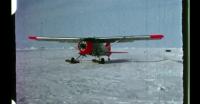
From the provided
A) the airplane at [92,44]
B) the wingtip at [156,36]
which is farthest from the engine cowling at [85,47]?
the wingtip at [156,36]

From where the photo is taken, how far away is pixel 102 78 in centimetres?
224

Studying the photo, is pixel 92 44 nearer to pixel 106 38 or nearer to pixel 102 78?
pixel 106 38

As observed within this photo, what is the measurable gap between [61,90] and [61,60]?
0.68 feet

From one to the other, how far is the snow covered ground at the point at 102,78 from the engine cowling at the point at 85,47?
49 millimetres

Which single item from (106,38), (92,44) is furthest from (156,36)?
(92,44)

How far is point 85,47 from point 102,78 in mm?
260

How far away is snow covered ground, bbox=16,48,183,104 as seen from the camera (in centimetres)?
205

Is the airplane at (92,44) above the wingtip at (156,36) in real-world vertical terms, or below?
below

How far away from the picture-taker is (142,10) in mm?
2127

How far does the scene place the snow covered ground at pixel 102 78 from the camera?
2.05m

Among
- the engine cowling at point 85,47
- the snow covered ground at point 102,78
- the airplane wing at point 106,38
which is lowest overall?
the snow covered ground at point 102,78

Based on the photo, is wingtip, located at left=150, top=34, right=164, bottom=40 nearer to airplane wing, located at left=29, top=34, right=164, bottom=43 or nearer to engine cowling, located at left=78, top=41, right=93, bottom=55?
airplane wing, located at left=29, top=34, right=164, bottom=43

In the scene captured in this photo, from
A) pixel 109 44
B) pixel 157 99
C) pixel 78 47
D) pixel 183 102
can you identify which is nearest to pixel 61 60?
pixel 78 47

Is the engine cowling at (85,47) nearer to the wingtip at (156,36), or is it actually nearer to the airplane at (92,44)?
the airplane at (92,44)
